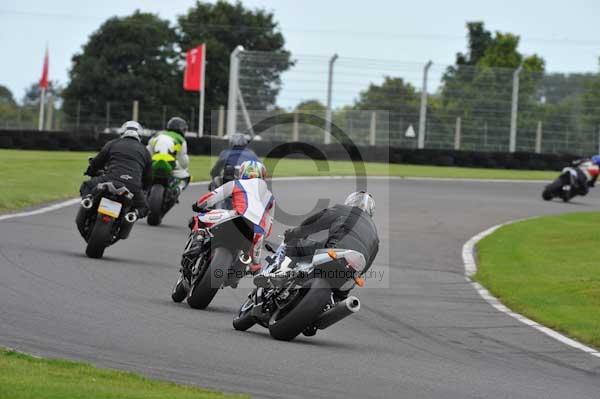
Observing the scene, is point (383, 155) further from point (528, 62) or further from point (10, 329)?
point (528, 62)

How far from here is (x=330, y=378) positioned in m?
7.68

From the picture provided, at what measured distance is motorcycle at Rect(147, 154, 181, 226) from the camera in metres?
17.6

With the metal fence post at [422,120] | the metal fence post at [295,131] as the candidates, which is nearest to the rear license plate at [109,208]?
the metal fence post at [295,131]

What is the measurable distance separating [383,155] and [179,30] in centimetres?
4413

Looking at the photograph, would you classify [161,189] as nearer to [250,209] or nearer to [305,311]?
[250,209]

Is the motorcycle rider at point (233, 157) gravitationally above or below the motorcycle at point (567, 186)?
above

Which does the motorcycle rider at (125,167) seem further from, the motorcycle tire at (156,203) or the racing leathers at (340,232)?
the racing leathers at (340,232)

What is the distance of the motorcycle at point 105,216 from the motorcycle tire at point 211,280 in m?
2.85

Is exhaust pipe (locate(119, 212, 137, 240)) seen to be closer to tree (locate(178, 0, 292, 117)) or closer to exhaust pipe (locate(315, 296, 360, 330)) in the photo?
exhaust pipe (locate(315, 296, 360, 330))

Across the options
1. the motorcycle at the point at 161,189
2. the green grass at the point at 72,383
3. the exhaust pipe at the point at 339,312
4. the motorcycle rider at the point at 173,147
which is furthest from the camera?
the motorcycle rider at the point at 173,147

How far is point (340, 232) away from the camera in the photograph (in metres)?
9.08

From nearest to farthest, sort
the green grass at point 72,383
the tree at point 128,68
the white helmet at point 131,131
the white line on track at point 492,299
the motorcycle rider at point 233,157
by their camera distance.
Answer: the green grass at point 72,383
the white line on track at point 492,299
the white helmet at point 131,131
the motorcycle rider at point 233,157
the tree at point 128,68

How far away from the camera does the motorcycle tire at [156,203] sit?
1786cm

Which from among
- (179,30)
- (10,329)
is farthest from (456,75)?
(179,30)
